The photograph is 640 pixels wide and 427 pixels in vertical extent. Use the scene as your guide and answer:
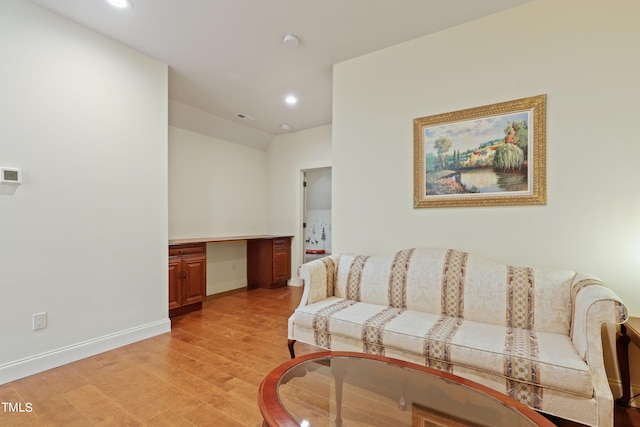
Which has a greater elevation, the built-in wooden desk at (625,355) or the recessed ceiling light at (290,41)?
the recessed ceiling light at (290,41)

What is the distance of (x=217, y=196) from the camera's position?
15.6ft

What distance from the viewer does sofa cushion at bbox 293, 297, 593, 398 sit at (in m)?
1.43

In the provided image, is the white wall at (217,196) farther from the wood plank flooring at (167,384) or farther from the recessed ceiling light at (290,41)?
the recessed ceiling light at (290,41)

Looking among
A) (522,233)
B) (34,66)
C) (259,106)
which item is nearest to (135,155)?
(34,66)

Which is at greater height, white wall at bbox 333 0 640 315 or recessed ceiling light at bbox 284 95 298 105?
recessed ceiling light at bbox 284 95 298 105

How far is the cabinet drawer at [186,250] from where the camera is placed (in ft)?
11.2

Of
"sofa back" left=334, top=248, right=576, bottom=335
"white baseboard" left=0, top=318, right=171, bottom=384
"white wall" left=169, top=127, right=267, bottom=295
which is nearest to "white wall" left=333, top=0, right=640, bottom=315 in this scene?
"sofa back" left=334, top=248, right=576, bottom=335

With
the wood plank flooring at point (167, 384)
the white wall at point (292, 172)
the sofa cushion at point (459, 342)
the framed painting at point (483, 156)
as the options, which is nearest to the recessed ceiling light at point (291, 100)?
the white wall at point (292, 172)

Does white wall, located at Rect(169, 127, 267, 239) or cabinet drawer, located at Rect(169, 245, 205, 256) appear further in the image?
white wall, located at Rect(169, 127, 267, 239)

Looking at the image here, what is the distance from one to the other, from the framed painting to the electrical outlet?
3.12 meters

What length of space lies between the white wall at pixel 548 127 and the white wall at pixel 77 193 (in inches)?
84.1

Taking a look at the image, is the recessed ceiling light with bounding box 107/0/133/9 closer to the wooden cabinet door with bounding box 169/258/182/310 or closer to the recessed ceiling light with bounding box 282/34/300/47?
the recessed ceiling light with bounding box 282/34/300/47

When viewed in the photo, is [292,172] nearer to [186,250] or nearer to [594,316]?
[186,250]

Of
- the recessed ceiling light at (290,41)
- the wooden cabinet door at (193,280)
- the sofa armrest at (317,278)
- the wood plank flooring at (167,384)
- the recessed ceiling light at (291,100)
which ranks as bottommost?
the wood plank flooring at (167,384)
